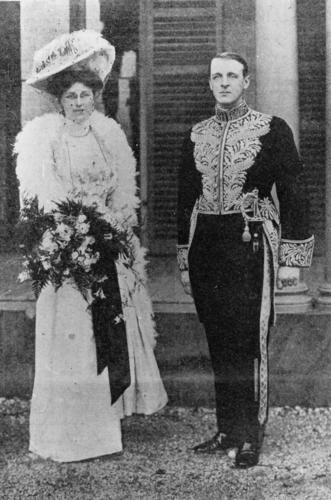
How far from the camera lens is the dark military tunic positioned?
319 centimetres

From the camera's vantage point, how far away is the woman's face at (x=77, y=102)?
3262 millimetres

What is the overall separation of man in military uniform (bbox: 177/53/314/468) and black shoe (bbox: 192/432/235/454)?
0.07 meters

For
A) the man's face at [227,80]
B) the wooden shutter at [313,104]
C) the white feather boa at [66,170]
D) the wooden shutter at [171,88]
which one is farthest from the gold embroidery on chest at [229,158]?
the wooden shutter at [313,104]

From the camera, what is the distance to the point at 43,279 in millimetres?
3240

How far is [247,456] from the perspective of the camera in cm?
330

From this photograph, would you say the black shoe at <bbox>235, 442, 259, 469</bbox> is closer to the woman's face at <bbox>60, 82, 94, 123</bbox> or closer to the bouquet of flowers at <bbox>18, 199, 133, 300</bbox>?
the bouquet of flowers at <bbox>18, 199, 133, 300</bbox>

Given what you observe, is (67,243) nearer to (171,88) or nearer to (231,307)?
(231,307)

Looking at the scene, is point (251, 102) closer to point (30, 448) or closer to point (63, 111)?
point (63, 111)

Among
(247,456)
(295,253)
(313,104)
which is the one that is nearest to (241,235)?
(295,253)

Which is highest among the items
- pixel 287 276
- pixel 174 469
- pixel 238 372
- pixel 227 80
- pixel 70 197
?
pixel 227 80

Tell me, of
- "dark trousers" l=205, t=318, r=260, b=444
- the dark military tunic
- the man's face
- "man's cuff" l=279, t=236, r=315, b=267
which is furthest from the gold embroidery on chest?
"dark trousers" l=205, t=318, r=260, b=444

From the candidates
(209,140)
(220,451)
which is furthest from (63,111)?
(220,451)

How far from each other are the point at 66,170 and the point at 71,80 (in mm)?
A: 354

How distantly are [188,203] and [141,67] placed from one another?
157 cm
